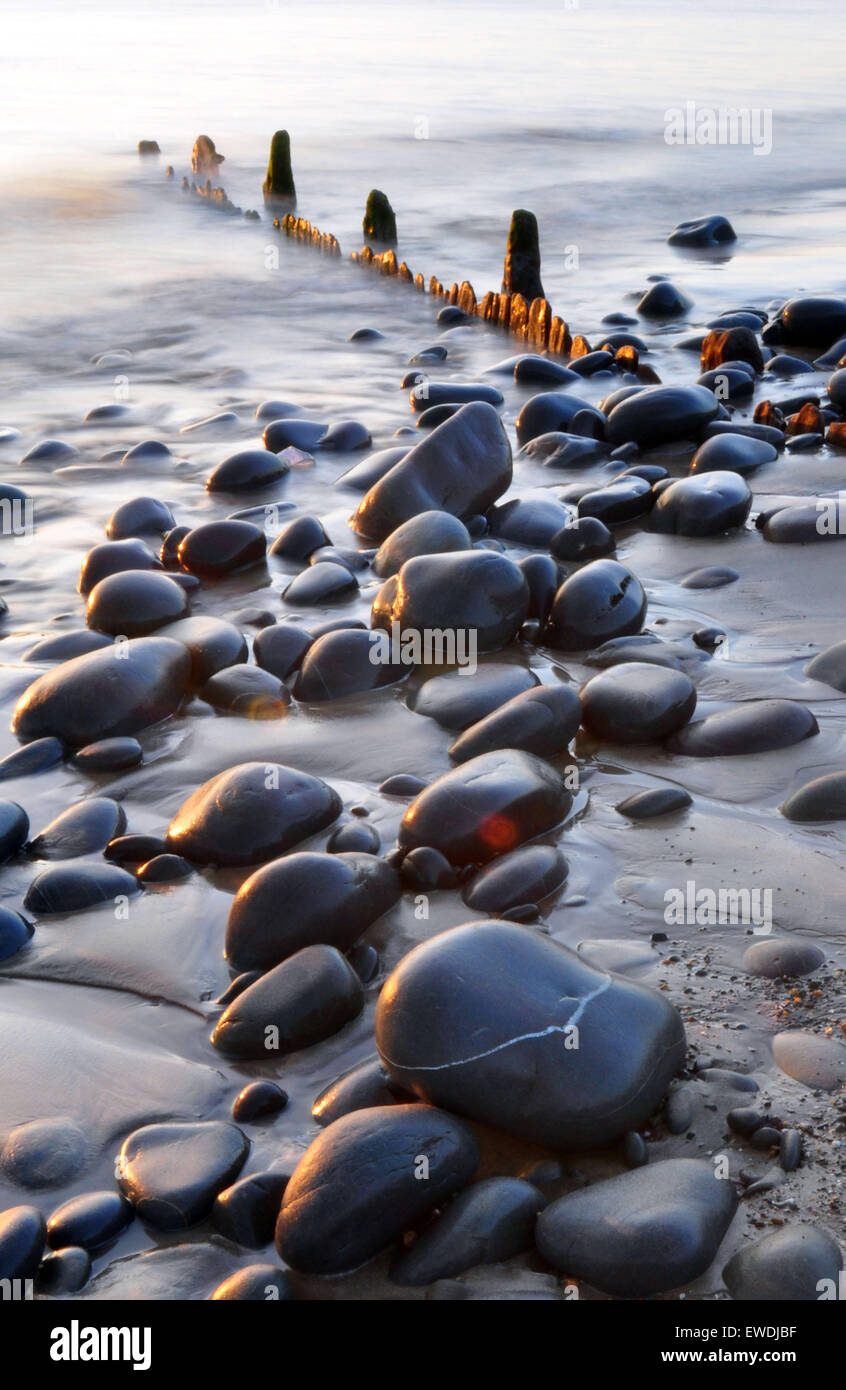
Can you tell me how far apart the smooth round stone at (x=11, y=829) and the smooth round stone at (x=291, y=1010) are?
1047mm

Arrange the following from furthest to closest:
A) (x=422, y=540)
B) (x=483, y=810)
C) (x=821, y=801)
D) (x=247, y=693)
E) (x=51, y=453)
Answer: (x=51, y=453) < (x=422, y=540) < (x=247, y=693) < (x=821, y=801) < (x=483, y=810)

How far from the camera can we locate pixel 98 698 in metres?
4.27

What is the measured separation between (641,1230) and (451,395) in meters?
6.96

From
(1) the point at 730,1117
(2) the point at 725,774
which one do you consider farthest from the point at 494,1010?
(2) the point at 725,774

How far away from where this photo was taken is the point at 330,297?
13023 millimetres

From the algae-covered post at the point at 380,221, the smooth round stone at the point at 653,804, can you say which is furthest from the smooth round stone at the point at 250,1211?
the algae-covered post at the point at 380,221

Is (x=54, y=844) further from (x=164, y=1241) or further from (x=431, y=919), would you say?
(x=164, y=1241)

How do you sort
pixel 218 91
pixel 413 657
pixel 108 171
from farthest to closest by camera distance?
1. pixel 218 91
2. pixel 108 171
3. pixel 413 657

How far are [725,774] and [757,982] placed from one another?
1.01m

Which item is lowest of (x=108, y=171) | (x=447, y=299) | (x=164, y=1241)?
(x=164, y=1241)

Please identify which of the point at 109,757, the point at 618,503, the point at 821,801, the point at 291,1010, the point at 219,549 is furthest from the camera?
the point at 618,503

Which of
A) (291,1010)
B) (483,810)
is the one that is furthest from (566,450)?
(291,1010)

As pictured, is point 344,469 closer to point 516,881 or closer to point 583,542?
point 583,542

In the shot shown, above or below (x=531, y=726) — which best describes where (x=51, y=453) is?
above
